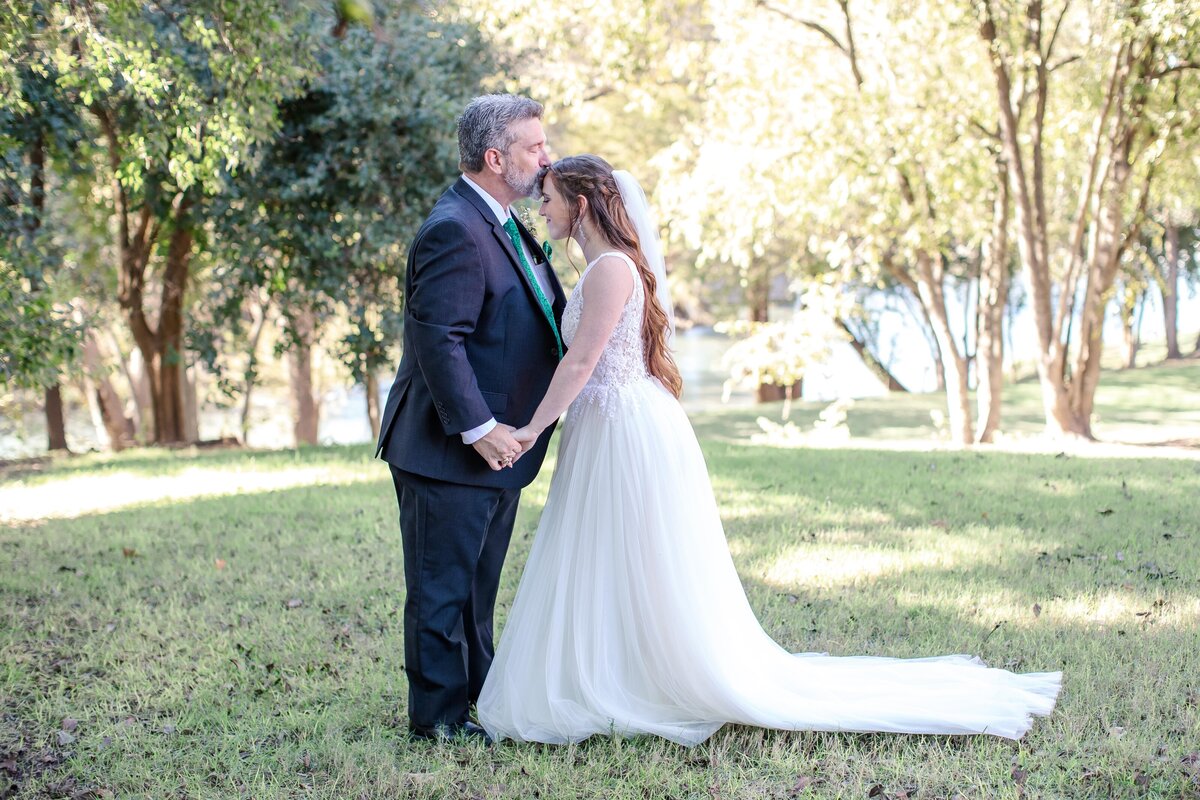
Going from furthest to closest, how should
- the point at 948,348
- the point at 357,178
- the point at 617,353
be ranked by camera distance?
the point at 948,348 < the point at 357,178 < the point at 617,353

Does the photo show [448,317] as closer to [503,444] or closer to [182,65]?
[503,444]

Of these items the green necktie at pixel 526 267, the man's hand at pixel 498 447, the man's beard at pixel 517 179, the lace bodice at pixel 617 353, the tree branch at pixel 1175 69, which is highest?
the tree branch at pixel 1175 69

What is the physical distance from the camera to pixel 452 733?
12.7ft

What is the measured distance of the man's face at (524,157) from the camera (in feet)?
12.0

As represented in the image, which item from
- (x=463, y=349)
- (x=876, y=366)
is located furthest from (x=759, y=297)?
(x=463, y=349)

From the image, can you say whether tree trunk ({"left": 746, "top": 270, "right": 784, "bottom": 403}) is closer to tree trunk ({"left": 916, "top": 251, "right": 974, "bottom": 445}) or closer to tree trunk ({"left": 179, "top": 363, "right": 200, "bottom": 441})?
tree trunk ({"left": 916, "top": 251, "right": 974, "bottom": 445})

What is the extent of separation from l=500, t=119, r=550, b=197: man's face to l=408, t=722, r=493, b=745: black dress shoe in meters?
1.99

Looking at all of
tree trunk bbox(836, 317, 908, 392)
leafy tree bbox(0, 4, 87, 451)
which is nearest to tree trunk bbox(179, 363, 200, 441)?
leafy tree bbox(0, 4, 87, 451)

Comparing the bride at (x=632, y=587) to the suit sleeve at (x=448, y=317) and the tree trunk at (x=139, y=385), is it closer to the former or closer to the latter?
the suit sleeve at (x=448, y=317)

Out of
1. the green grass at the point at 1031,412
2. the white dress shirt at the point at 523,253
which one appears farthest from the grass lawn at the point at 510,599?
the green grass at the point at 1031,412

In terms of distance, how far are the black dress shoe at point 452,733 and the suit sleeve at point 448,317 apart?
3.81 feet

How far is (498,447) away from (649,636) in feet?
2.98

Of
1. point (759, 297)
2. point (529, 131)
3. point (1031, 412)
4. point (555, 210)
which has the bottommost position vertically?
point (1031, 412)

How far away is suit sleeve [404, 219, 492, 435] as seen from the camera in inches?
137
